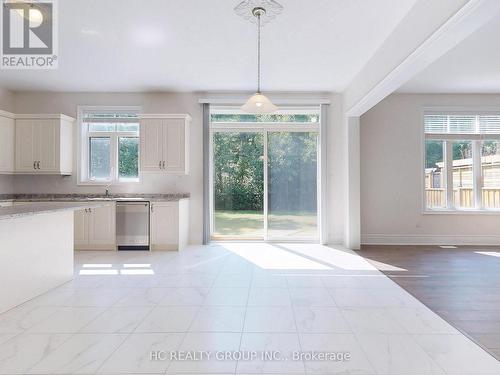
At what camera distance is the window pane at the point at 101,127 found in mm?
5648

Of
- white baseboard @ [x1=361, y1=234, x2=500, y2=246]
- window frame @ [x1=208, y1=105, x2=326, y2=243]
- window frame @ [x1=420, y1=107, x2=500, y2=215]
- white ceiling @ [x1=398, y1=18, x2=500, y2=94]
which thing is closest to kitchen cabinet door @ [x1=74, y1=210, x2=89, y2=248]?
window frame @ [x1=208, y1=105, x2=326, y2=243]

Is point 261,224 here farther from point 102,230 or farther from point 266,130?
point 102,230

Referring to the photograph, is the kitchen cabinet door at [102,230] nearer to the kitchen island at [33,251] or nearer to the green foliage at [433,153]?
the kitchen island at [33,251]

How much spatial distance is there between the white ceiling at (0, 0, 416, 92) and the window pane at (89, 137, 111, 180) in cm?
99

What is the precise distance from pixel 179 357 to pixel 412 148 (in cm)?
548

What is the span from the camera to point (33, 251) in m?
2.94

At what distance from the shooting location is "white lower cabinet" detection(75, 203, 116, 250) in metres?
5.02

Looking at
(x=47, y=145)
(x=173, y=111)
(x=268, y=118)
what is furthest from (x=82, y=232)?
(x=268, y=118)

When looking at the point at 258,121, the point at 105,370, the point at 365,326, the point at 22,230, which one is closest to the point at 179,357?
the point at 105,370

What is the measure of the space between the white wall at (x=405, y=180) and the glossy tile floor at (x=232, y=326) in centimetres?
217

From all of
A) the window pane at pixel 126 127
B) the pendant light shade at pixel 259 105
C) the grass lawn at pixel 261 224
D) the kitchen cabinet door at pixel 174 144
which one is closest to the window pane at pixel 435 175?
the grass lawn at pixel 261 224

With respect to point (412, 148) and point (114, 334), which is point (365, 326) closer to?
point (114, 334)

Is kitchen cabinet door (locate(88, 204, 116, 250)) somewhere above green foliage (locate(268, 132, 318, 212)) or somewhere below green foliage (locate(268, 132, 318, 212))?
below

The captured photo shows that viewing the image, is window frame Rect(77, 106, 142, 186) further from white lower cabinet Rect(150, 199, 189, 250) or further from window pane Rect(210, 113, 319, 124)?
window pane Rect(210, 113, 319, 124)
